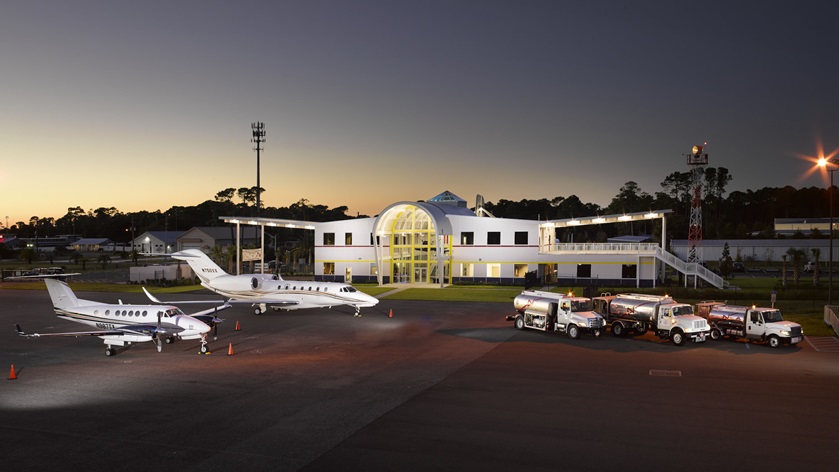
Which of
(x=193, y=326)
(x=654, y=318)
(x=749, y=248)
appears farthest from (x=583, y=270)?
(x=749, y=248)

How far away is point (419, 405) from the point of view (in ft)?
58.2

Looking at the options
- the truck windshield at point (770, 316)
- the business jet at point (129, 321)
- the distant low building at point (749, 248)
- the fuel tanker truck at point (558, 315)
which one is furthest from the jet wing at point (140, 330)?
the distant low building at point (749, 248)

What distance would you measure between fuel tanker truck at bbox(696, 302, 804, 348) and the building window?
31.5 m

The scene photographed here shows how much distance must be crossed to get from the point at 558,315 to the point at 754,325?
29.6ft

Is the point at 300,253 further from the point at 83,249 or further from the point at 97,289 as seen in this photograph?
the point at 83,249

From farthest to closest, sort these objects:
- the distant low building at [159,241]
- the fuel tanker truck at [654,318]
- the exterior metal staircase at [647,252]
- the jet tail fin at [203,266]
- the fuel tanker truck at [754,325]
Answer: the distant low building at [159,241] < the exterior metal staircase at [647,252] < the jet tail fin at [203,266] < the fuel tanker truck at [654,318] < the fuel tanker truck at [754,325]

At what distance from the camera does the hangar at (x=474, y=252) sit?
2395 inches

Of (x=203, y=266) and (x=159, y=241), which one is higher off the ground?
(x=159, y=241)

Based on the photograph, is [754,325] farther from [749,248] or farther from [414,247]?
[749,248]

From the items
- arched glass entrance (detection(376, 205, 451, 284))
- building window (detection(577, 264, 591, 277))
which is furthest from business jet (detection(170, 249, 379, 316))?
building window (detection(577, 264, 591, 277))

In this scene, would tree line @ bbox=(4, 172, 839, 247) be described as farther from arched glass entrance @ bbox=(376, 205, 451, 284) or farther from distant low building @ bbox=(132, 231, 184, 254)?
arched glass entrance @ bbox=(376, 205, 451, 284)

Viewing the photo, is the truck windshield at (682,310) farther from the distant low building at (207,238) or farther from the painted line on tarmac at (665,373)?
the distant low building at (207,238)

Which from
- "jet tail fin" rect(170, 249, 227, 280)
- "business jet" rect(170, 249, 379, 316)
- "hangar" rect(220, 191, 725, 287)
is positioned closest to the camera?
"business jet" rect(170, 249, 379, 316)

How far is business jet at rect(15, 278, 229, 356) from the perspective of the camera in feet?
83.4
